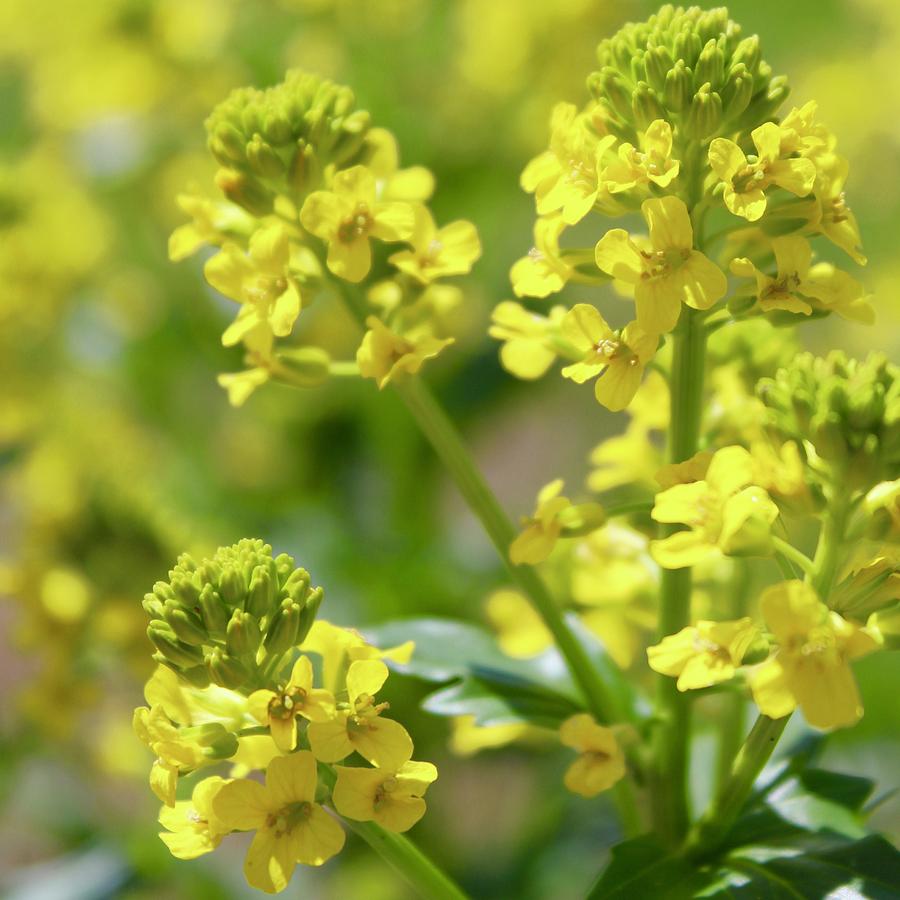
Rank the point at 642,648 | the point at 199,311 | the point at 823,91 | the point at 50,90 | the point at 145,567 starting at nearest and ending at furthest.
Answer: the point at 145,567, the point at 642,648, the point at 199,311, the point at 50,90, the point at 823,91

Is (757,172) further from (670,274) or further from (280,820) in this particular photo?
(280,820)

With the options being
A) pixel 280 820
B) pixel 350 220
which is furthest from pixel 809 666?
pixel 350 220

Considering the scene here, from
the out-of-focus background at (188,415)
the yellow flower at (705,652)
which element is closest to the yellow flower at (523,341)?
the yellow flower at (705,652)

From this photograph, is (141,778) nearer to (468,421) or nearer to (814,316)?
(468,421)

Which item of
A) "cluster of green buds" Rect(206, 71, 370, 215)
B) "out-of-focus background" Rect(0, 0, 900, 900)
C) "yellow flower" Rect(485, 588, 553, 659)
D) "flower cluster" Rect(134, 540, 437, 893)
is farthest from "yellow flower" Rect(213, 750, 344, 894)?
"out-of-focus background" Rect(0, 0, 900, 900)

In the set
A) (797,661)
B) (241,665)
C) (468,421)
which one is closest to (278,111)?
(241,665)

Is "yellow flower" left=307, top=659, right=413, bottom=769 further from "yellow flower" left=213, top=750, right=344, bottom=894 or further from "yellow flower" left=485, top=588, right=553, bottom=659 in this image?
"yellow flower" left=485, top=588, right=553, bottom=659
